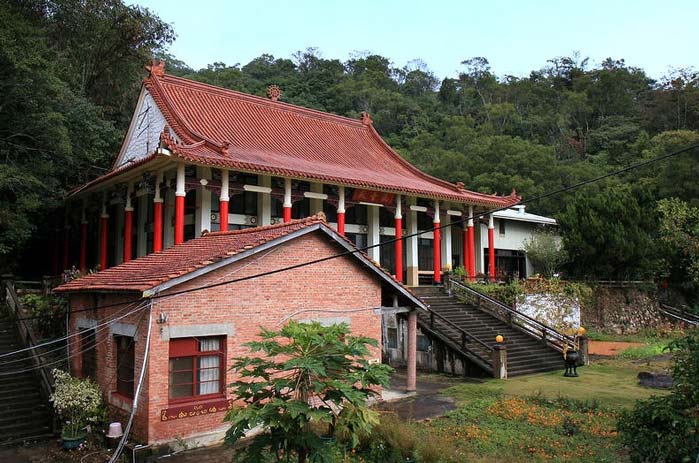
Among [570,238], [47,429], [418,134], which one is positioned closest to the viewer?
[47,429]

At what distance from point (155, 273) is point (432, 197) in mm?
14386

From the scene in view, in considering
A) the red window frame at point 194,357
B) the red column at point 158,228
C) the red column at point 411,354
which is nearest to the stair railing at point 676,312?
the red column at point 411,354

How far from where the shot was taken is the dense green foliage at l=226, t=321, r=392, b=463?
638cm

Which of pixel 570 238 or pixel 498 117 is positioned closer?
pixel 570 238

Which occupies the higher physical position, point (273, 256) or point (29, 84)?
point (29, 84)

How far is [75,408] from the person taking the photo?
33.2 feet

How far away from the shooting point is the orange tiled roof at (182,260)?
994 centimetres

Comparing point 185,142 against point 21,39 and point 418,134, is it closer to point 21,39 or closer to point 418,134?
point 21,39

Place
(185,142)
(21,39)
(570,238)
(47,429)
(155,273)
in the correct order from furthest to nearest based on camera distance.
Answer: (570,238)
(185,142)
(21,39)
(47,429)
(155,273)

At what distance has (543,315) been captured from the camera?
22.7m

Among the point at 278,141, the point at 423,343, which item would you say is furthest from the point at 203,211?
the point at 423,343

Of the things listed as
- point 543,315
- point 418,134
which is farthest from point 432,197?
point 418,134

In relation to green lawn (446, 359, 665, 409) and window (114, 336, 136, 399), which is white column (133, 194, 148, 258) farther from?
green lawn (446, 359, 665, 409)

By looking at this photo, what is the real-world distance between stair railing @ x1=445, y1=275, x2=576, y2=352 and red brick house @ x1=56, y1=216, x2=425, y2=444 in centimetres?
825
